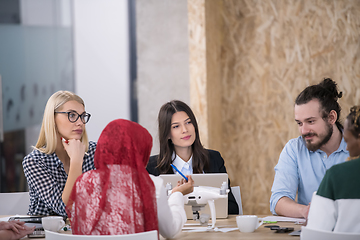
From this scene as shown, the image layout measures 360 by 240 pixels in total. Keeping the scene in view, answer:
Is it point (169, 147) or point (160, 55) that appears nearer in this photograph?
point (169, 147)

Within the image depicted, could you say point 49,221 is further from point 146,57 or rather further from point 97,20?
point 97,20

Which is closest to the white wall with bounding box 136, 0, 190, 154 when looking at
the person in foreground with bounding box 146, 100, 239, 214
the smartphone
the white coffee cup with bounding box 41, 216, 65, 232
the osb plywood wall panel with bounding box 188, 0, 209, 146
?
the osb plywood wall panel with bounding box 188, 0, 209, 146

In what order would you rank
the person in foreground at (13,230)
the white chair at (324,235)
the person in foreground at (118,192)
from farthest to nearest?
the person in foreground at (13,230)
the person in foreground at (118,192)
the white chair at (324,235)

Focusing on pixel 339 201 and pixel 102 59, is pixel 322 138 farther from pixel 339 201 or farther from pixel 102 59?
pixel 102 59

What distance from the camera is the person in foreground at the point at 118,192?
1.46 m

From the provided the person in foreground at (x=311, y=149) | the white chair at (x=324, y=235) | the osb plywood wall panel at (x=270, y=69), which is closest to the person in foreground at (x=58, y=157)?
the person in foreground at (x=311, y=149)

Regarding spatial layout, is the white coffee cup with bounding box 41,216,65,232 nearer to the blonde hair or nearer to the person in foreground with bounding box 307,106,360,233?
the blonde hair

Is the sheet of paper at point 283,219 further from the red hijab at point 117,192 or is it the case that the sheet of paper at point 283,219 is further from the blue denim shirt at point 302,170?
the red hijab at point 117,192

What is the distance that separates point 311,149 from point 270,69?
1939 mm

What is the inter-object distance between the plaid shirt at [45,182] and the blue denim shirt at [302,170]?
1312 mm

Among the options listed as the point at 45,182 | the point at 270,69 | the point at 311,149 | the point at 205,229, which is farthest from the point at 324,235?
the point at 270,69

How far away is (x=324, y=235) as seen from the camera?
51.2 inches

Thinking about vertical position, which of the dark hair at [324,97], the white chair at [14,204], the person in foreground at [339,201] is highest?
the dark hair at [324,97]

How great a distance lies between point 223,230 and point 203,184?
0.29 m
